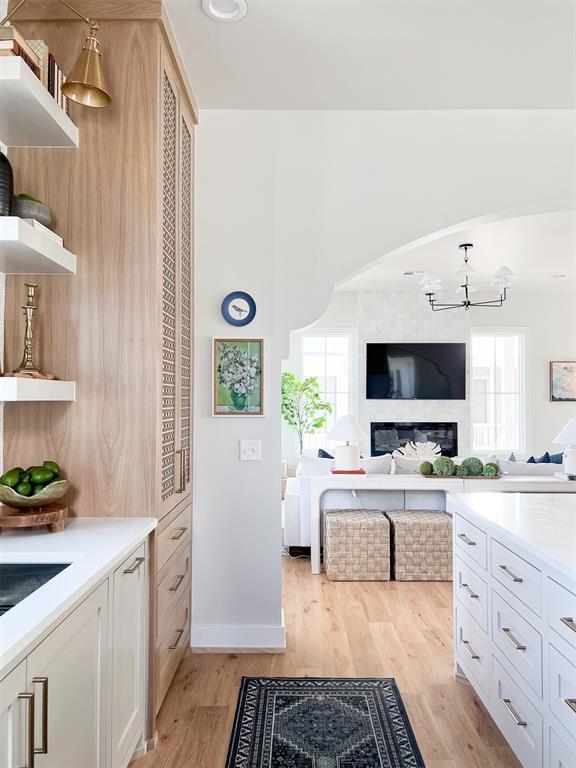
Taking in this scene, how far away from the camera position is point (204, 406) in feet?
9.98

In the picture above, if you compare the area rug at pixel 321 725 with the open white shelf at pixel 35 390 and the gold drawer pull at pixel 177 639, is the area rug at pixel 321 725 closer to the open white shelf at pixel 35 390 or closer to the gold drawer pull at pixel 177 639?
the gold drawer pull at pixel 177 639

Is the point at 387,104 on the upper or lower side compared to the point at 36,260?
upper

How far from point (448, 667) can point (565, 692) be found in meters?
1.34

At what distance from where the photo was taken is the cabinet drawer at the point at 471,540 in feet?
7.48

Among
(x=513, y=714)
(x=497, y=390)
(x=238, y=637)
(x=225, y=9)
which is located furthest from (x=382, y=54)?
(x=497, y=390)

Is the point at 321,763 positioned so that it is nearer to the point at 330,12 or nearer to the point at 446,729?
the point at 446,729

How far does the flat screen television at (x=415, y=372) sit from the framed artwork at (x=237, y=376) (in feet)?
16.8

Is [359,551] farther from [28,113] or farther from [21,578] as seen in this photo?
[28,113]

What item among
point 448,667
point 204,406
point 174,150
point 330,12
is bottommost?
point 448,667

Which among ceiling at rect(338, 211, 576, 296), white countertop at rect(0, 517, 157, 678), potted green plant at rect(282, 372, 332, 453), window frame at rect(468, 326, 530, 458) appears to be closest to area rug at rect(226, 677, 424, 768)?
white countertop at rect(0, 517, 157, 678)

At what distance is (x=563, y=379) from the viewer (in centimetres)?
824

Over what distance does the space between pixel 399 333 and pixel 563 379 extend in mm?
2490

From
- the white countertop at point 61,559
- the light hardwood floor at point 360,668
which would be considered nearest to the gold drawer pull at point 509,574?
the light hardwood floor at point 360,668

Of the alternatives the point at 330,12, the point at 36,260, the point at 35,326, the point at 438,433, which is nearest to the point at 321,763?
the point at 35,326
